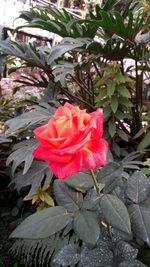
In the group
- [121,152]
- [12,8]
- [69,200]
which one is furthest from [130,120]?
[12,8]

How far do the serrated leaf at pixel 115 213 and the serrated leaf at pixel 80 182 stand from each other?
7 centimetres

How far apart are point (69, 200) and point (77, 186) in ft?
0.14

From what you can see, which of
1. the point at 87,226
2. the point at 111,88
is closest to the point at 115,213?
the point at 87,226

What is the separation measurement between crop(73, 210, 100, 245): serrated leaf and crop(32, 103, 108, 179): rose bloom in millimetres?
123

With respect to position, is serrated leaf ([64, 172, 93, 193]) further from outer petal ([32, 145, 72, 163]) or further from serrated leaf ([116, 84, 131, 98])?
serrated leaf ([116, 84, 131, 98])

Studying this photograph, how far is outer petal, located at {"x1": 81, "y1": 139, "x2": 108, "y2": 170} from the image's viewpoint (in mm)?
689

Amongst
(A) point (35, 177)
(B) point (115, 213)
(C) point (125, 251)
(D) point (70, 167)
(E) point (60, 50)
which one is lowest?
(A) point (35, 177)

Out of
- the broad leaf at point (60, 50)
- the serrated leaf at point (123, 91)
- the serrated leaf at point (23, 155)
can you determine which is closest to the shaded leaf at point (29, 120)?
the serrated leaf at point (23, 155)

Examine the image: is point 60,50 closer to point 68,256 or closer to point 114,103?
point 114,103

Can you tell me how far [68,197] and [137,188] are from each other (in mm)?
167

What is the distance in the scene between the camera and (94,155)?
699mm

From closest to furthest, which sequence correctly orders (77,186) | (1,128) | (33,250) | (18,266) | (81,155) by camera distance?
1. (81,155)
2. (77,186)
3. (33,250)
4. (18,266)
5. (1,128)

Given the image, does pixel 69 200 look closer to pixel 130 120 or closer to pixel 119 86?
pixel 119 86

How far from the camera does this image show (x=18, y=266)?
1701 millimetres
